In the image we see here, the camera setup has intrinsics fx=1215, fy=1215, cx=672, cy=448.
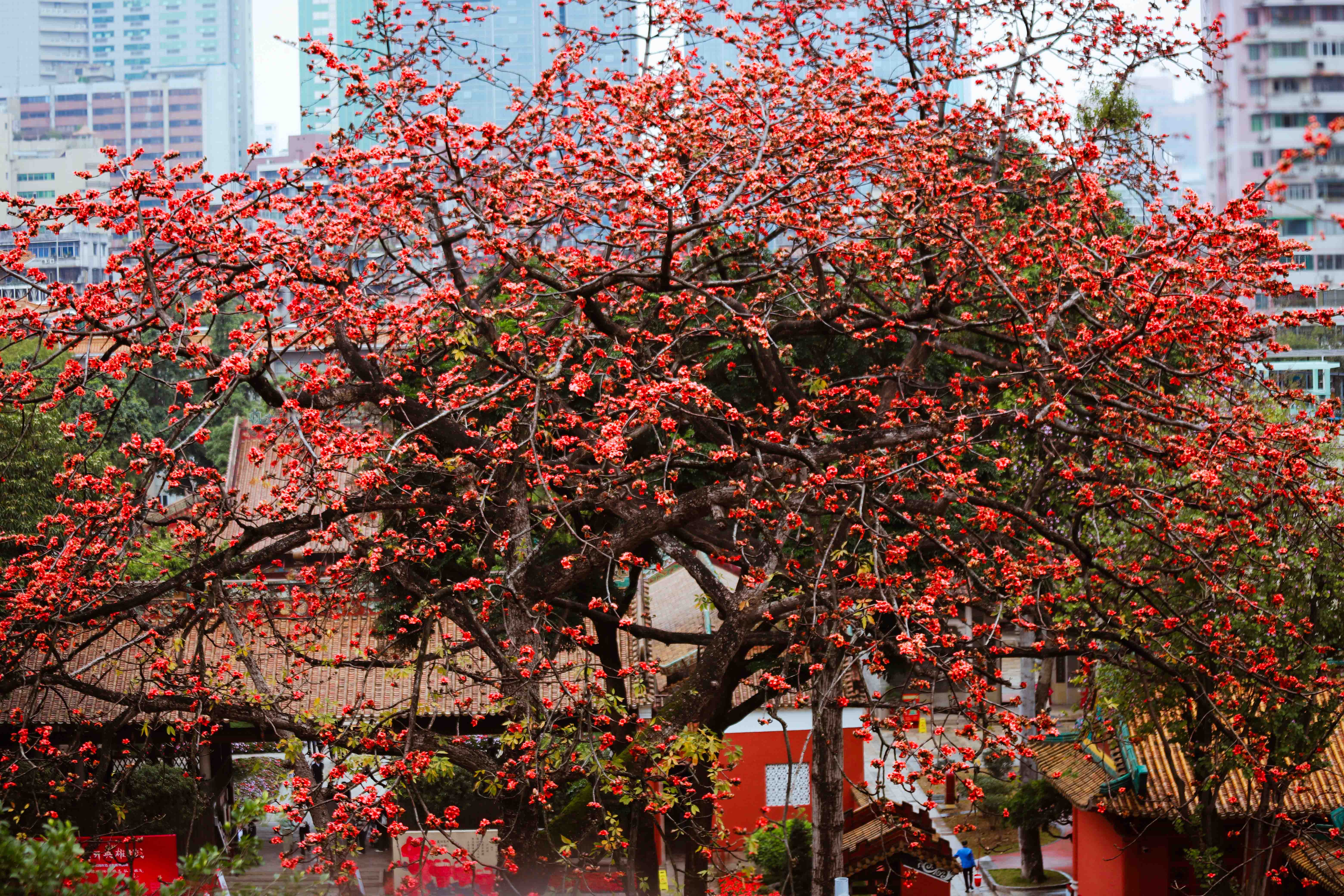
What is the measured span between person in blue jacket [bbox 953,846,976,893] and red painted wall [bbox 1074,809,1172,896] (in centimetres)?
200

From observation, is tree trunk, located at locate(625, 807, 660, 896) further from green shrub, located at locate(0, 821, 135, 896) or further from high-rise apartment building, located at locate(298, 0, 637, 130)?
high-rise apartment building, located at locate(298, 0, 637, 130)

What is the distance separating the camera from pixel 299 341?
7.88 m

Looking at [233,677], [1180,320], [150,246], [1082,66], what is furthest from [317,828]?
[1082,66]

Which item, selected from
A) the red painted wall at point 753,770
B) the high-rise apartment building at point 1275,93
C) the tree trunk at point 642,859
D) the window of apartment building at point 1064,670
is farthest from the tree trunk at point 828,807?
the window of apartment building at point 1064,670

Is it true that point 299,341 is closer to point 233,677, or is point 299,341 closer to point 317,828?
point 233,677

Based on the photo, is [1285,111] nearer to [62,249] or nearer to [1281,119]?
[1281,119]

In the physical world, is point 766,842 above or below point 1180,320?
below

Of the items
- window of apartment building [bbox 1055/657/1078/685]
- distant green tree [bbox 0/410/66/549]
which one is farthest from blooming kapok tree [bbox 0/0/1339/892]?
window of apartment building [bbox 1055/657/1078/685]

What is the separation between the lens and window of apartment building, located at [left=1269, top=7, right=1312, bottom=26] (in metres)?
18.0

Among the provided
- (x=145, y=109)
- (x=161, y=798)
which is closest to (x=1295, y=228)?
(x=161, y=798)

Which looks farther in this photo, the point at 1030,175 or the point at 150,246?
the point at 1030,175

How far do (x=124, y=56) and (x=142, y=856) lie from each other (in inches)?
3777

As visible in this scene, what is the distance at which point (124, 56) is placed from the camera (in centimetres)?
9181

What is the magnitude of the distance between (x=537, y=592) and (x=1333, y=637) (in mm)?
5747
